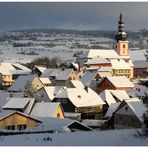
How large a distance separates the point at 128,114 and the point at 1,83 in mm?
53827

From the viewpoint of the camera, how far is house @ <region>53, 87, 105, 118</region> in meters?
51.8

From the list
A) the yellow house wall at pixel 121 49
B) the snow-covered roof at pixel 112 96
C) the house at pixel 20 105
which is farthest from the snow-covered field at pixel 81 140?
the yellow house wall at pixel 121 49

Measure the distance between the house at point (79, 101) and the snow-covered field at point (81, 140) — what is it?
29.9 meters

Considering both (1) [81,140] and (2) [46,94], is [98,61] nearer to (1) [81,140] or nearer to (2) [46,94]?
(2) [46,94]

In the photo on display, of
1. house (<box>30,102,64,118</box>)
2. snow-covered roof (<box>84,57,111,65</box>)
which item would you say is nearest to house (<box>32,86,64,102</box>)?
house (<box>30,102,64,118</box>)

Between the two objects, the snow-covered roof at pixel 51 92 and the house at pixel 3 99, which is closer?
the house at pixel 3 99

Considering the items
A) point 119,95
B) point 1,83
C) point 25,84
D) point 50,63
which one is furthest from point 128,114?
point 50,63

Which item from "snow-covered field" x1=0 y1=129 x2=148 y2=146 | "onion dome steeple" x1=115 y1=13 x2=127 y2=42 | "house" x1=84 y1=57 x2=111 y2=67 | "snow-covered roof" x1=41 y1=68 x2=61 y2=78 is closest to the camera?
"snow-covered field" x1=0 y1=129 x2=148 y2=146

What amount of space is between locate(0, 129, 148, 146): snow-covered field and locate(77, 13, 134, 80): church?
68.9m

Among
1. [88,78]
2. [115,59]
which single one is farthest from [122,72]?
[88,78]

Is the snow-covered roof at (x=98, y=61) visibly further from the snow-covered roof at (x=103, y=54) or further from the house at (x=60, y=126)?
the house at (x=60, y=126)

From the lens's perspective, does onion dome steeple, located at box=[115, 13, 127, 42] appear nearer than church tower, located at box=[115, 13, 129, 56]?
No

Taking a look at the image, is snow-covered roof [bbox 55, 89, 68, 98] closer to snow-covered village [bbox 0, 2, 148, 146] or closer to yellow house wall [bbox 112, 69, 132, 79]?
snow-covered village [bbox 0, 2, 148, 146]

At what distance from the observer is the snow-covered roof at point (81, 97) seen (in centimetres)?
5206
